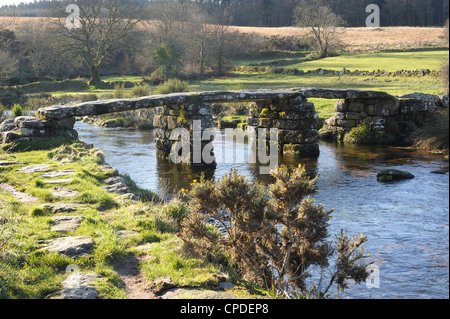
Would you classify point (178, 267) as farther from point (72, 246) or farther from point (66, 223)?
point (66, 223)

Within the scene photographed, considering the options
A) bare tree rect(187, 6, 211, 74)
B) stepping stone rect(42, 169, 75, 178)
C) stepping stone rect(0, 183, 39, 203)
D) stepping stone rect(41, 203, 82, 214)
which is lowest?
stepping stone rect(41, 203, 82, 214)

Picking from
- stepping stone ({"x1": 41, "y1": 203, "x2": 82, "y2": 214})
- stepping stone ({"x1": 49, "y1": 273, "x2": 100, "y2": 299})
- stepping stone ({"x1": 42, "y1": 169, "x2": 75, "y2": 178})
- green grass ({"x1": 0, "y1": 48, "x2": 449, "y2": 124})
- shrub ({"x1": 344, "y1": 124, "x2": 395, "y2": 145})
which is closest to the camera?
stepping stone ({"x1": 49, "y1": 273, "x2": 100, "y2": 299})

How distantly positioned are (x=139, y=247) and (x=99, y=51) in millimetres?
33662

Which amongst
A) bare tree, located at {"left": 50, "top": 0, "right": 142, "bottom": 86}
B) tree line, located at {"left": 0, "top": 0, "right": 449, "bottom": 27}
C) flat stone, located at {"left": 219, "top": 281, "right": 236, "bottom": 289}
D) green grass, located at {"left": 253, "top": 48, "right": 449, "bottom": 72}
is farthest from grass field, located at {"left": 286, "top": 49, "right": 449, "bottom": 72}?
Result: flat stone, located at {"left": 219, "top": 281, "right": 236, "bottom": 289}

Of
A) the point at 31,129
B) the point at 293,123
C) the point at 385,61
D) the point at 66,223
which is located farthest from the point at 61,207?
the point at 385,61

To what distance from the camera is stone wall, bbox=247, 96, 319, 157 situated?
15.5m

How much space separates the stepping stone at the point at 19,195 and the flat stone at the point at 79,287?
2968mm

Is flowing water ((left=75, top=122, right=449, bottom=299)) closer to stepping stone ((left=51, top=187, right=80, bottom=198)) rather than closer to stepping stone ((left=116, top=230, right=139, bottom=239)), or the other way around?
stepping stone ((left=116, top=230, right=139, bottom=239))

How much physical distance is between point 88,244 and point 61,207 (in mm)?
1662

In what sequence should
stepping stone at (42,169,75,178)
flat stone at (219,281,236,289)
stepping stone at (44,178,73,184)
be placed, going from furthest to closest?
stepping stone at (42,169,75,178) < stepping stone at (44,178,73,184) < flat stone at (219,281,236,289)

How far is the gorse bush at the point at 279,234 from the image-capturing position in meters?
4.83

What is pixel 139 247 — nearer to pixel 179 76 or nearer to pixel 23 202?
pixel 23 202

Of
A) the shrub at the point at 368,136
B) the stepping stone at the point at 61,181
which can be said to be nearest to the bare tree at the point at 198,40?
the shrub at the point at 368,136
